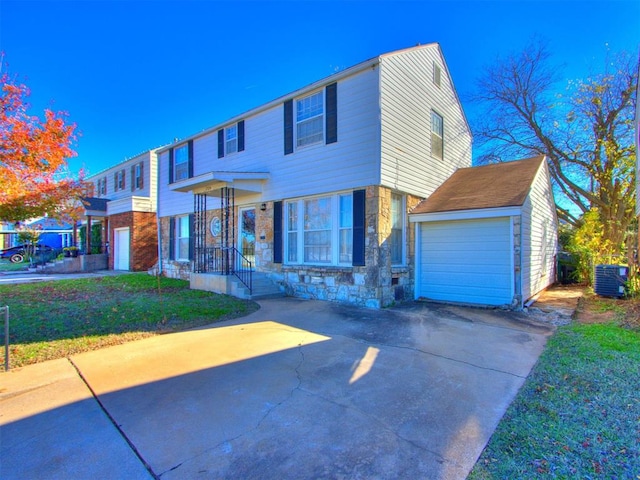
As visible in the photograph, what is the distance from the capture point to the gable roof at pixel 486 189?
26.2 ft

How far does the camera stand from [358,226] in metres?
8.07

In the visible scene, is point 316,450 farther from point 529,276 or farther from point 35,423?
point 529,276

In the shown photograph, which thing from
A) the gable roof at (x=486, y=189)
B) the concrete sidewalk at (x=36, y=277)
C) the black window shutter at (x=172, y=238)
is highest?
the gable roof at (x=486, y=189)

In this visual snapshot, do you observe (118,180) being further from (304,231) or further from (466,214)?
(466,214)

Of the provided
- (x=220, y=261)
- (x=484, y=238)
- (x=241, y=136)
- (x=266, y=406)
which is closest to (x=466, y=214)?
(x=484, y=238)

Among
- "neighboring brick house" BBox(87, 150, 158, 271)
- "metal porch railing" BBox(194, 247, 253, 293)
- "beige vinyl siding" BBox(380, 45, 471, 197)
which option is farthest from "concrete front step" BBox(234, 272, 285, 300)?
"neighboring brick house" BBox(87, 150, 158, 271)

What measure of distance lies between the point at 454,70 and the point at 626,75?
8246mm

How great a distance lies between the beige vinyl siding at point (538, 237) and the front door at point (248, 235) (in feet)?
25.1

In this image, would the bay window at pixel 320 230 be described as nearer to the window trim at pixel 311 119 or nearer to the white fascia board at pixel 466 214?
the window trim at pixel 311 119

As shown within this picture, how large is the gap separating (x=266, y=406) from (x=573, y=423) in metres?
2.70

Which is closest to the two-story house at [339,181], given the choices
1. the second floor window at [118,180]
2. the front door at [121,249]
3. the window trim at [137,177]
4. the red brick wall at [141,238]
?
the red brick wall at [141,238]

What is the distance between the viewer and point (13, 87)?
5.58m

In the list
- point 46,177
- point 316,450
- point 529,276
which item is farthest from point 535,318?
point 46,177

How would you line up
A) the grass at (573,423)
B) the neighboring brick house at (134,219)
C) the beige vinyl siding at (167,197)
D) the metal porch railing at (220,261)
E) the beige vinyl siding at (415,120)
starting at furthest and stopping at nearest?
1. the neighboring brick house at (134,219)
2. the beige vinyl siding at (167,197)
3. the metal porch railing at (220,261)
4. the beige vinyl siding at (415,120)
5. the grass at (573,423)
